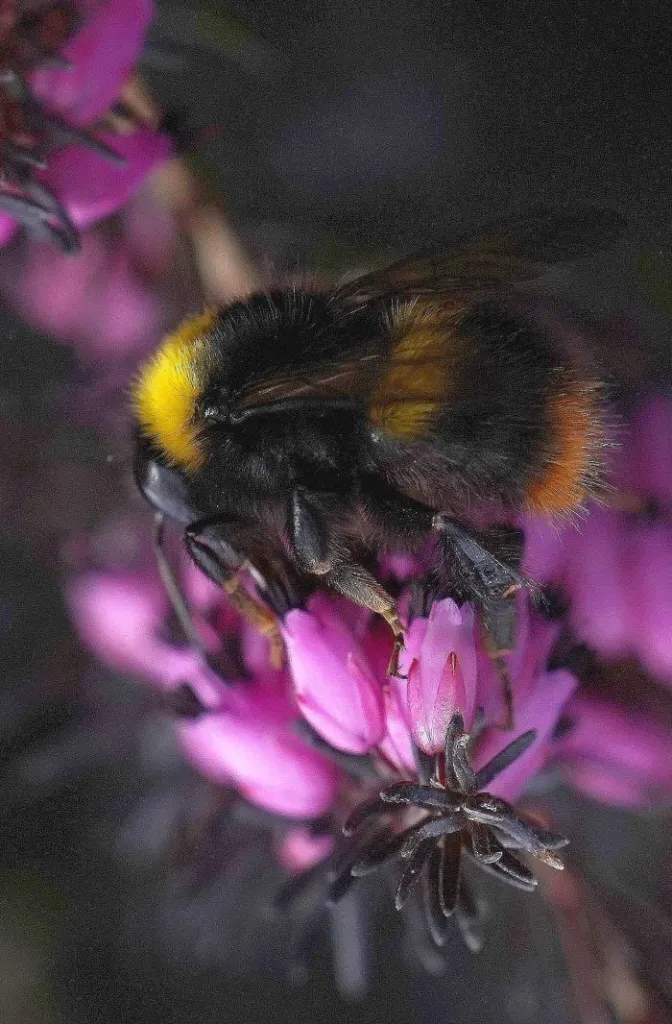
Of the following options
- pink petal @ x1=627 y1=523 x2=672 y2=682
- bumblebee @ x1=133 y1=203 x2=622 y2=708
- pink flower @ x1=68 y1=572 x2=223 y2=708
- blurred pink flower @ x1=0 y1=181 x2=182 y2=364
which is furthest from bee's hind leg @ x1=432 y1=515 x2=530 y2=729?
blurred pink flower @ x1=0 y1=181 x2=182 y2=364

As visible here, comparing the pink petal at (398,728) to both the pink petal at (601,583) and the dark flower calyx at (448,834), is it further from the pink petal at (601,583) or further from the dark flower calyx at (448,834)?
the pink petal at (601,583)

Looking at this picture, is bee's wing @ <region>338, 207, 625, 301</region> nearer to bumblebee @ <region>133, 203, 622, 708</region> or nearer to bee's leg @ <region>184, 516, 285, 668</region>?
bumblebee @ <region>133, 203, 622, 708</region>

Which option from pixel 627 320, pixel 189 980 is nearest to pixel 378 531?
pixel 627 320

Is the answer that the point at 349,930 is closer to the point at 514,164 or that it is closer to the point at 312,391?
the point at 312,391

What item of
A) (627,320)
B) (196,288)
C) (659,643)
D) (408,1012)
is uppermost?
(196,288)

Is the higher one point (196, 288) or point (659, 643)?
point (196, 288)

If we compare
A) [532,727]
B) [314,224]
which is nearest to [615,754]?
[532,727]
